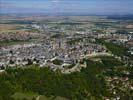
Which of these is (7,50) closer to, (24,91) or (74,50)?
(74,50)

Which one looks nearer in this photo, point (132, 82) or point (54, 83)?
point (54, 83)

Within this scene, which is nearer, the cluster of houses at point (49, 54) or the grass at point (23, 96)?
the grass at point (23, 96)

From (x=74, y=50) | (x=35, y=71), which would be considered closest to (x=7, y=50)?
(x=74, y=50)

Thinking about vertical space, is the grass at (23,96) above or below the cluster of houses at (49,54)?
above

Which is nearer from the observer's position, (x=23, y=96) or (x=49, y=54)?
(x=23, y=96)

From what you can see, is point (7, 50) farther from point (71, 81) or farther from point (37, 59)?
point (71, 81)

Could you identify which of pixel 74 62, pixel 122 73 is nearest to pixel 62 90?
pixel 122 73

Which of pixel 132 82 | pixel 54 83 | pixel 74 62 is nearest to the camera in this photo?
pixel 54 83

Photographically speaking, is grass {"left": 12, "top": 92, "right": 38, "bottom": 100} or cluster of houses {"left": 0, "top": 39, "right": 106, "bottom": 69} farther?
cluster of houses {"left": 0, "top": 39, "right": 106, "bottom": 69}

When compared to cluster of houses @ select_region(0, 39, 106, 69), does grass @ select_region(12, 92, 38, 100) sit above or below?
above

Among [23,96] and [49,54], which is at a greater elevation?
[23,96]

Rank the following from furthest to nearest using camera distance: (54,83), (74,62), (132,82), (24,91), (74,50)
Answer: (74,50), (74,62), (132,82), (54,83), (24,91)
